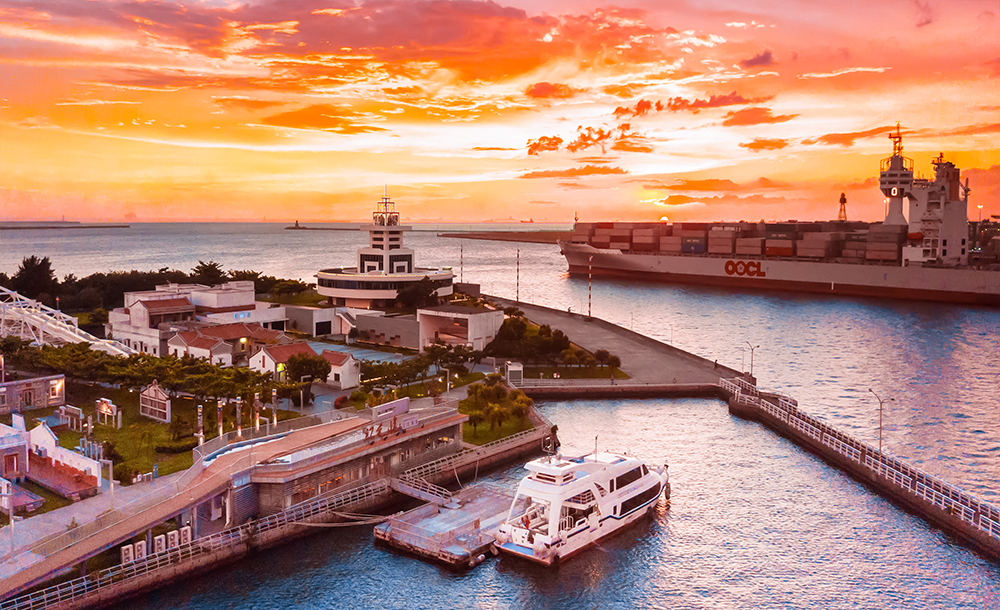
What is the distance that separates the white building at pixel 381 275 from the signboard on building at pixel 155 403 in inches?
1130

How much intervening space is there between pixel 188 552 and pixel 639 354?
34.2m

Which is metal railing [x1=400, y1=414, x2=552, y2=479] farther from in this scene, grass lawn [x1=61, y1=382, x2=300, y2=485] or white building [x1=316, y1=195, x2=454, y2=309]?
white building [x1=316, y1=195, x2=454, y2=309]

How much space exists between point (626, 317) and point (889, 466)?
162ft

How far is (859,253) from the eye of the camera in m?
98.1

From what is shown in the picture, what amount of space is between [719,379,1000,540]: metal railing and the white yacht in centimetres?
922

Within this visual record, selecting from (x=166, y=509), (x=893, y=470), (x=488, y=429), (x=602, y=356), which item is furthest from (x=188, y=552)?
(x=602, y=356)

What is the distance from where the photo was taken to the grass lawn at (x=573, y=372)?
4369cm

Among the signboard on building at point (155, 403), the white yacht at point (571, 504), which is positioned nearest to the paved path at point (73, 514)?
the signboard on building at point (155, 403)

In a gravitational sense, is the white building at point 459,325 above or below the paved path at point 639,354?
above

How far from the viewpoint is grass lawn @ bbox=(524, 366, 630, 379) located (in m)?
43.7

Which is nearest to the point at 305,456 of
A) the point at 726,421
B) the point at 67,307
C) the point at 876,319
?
the point at 726,421

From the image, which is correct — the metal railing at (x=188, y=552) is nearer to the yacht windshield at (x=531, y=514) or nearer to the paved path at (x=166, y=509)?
the paved path at (x=166, y=509)

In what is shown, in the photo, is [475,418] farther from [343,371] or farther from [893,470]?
[893,470]

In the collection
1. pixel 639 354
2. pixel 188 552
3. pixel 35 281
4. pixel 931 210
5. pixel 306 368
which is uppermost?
pixel 931 210
